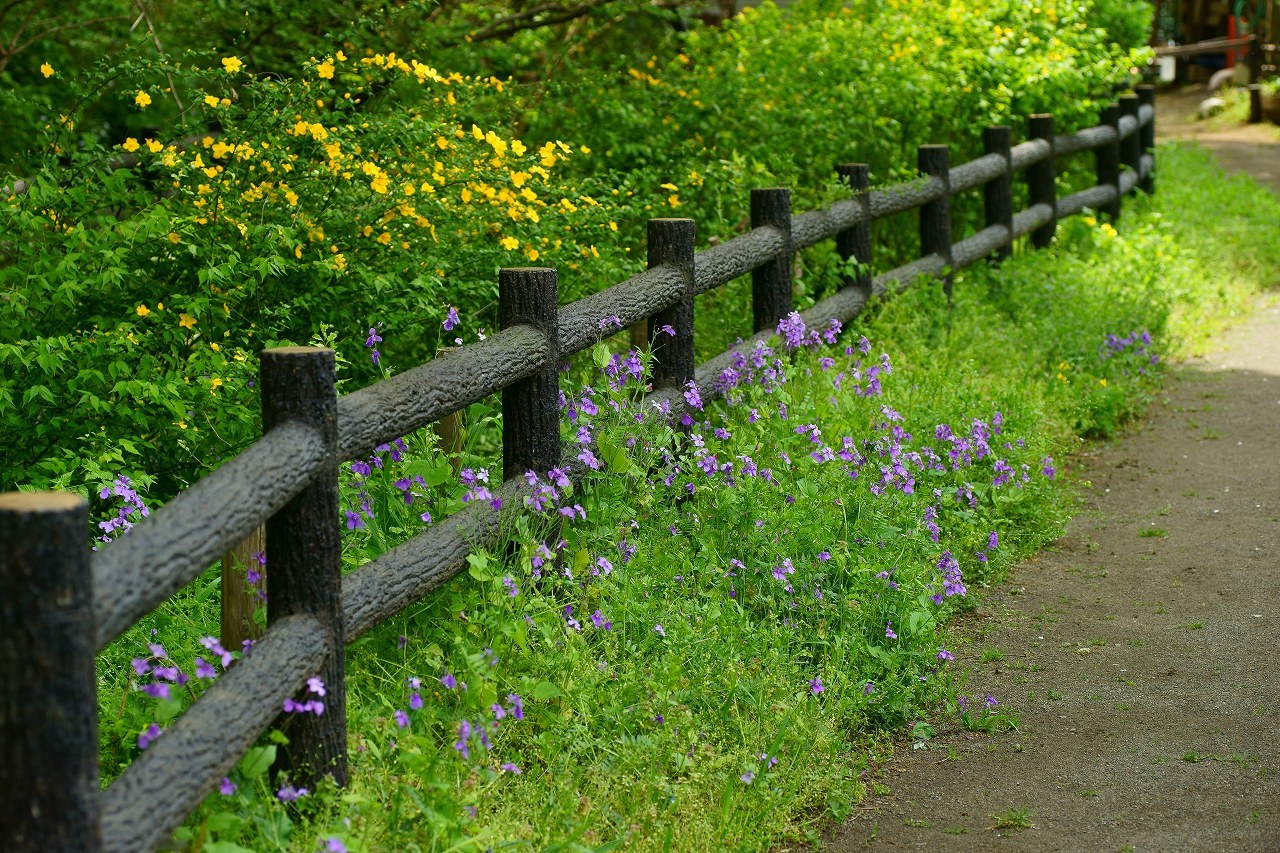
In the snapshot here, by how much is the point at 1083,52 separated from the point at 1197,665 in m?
7.17

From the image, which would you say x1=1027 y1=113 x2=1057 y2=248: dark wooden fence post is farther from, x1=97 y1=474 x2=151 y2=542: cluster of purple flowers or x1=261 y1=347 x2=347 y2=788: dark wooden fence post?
x1=261 y1=347 x2=347 y2=788: dark wooden fence post

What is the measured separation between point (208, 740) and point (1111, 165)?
10.5 metres

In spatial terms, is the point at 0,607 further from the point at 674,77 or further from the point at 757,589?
the point at 674,77

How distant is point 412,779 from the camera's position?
136 inches

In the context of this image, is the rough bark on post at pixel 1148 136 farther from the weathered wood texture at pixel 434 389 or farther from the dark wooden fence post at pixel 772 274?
the weathered wood texture at pixel 434 389

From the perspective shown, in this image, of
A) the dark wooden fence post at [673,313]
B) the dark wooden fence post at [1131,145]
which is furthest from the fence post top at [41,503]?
the dark wooden fence post at [1131,145]

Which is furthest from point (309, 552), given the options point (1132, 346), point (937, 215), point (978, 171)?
point (978, 171)

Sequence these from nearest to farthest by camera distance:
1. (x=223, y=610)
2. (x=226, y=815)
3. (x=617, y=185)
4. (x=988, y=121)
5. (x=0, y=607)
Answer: (x=0, y=607) < (x=226, y=815) < (x=223, y=610) < (x=617, y=185) < (x=988, y=121)

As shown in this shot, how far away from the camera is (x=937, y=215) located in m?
8.71

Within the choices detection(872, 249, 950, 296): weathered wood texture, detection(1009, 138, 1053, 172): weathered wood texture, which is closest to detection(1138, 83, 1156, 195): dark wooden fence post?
detection(1009, 138, 1053, 172): weathered wood texture

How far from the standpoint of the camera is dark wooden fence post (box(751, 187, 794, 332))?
6650 mm

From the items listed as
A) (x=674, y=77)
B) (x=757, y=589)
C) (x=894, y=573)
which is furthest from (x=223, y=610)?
(x=674, y=77)

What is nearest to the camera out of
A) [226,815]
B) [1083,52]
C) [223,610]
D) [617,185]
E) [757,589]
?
[226,815]

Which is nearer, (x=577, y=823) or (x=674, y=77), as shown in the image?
(x=577, y=823)
